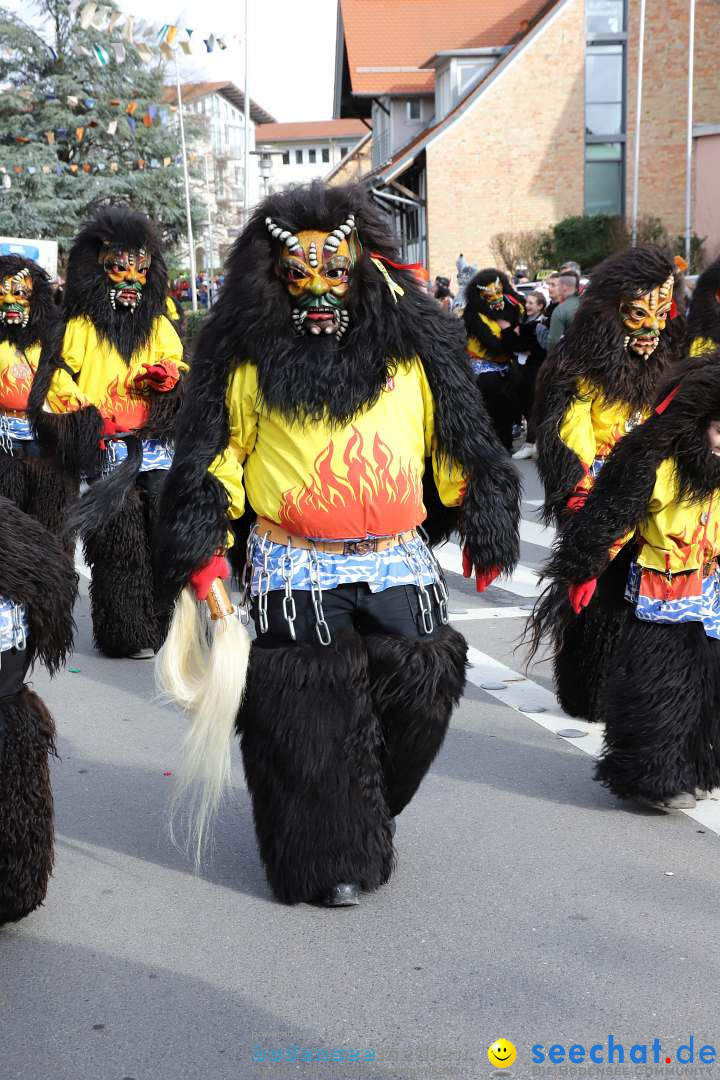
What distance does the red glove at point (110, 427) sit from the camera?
749cm

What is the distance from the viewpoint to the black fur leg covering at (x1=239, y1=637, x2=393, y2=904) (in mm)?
4059

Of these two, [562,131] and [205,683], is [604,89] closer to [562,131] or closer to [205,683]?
[562,131]

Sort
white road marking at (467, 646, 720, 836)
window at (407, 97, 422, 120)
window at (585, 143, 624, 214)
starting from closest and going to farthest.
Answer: white road marking at (467, 646, 720, 836)
window at (585, 143, 624, 214)
window at (407, 97, 422, 120)

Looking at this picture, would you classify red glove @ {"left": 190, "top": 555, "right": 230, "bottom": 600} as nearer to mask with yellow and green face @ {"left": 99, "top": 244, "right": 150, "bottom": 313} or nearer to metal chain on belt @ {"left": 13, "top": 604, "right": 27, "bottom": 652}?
metal chain on belt @ {"left": 13, "top": 604, "right": 27, "bottom": 652}

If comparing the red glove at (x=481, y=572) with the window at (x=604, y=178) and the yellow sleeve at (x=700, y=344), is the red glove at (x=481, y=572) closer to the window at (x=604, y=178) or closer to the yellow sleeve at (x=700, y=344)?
the yellow sleeve at (x=700, y=344)

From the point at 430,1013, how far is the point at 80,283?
495 cm

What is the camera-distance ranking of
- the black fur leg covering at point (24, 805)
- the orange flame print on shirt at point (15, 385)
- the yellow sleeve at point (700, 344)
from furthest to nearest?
the orange flame print on shirt at point (15, 385)
the yellow sleeve at point (700, 344)
the black fur leg covering at point (24, 805)

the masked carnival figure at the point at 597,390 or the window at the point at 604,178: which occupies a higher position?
the window at the point at 604,178

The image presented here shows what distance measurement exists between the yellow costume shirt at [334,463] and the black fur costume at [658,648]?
878mm

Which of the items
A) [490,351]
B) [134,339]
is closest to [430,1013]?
[134,339]

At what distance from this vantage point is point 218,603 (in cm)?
406

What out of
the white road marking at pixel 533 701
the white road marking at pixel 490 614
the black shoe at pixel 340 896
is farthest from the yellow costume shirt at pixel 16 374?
the black shoe at pixel 340 896

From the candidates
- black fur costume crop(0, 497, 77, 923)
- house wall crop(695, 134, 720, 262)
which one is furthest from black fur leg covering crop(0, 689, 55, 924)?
house wall crop(695, 134, 720, 262)

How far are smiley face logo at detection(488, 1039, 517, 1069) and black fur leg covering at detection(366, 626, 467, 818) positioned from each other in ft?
3.38
